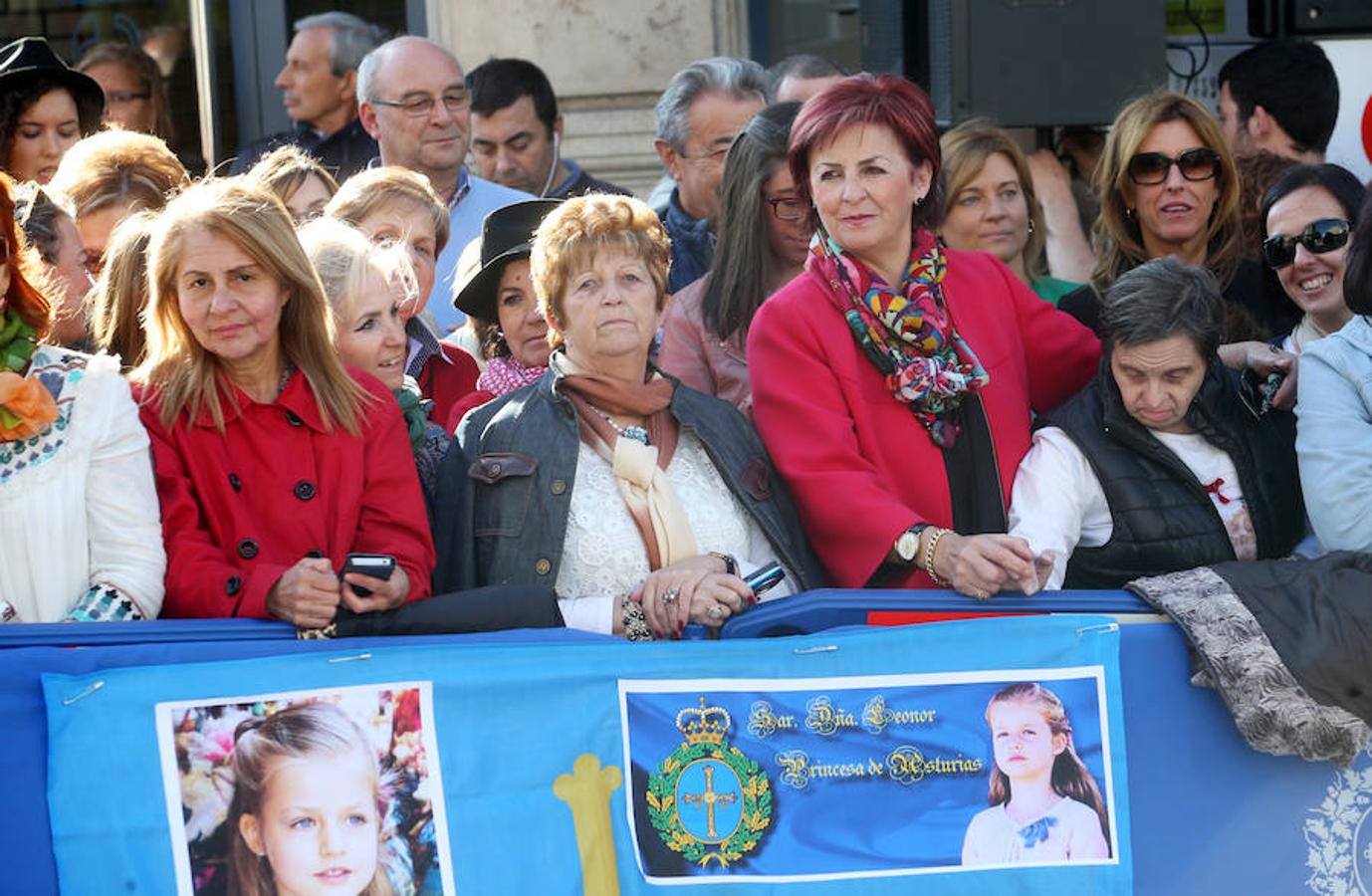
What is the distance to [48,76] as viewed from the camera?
633 centimetres

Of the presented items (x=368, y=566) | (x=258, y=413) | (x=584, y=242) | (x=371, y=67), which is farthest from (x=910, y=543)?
(x=371, y=67)

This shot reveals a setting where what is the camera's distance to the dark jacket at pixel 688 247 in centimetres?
619

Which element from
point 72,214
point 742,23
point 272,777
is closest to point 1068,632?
point 272,777

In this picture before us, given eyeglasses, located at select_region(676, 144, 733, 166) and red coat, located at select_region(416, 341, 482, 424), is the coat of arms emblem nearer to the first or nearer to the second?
red coat, located at select_region(416, 341, 482, 424)

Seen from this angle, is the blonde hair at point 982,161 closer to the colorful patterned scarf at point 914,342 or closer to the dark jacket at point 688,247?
the dark jacket at point 688,247

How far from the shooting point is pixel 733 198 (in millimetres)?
5590

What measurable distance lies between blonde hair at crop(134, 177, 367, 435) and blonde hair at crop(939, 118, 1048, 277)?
7.96 ft

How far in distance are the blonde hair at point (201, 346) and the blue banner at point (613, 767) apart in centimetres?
→ 73

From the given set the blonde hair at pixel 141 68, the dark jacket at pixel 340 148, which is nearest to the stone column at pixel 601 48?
the dark jacket at pixel 340 148

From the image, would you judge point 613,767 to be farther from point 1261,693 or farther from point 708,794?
point 1261,693

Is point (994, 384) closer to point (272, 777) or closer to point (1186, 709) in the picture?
point (1186, 709)

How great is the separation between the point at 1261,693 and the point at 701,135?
2.95 m

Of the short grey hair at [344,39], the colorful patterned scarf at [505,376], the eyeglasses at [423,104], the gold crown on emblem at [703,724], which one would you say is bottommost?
the gold crown on emblem at [703,724]

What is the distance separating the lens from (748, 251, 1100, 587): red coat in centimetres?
458
